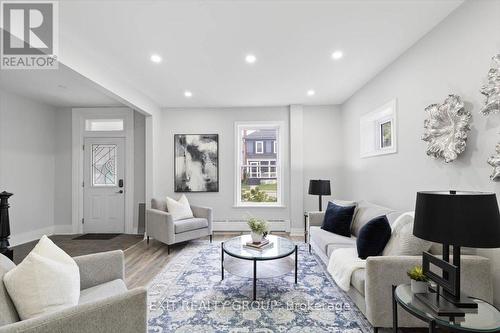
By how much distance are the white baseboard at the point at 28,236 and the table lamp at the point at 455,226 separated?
5.79 meters

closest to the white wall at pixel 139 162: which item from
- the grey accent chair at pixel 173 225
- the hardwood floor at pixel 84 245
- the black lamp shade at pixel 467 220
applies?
the hardwood floor at pixel 84 245

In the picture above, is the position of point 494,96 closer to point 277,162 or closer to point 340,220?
point 340,220

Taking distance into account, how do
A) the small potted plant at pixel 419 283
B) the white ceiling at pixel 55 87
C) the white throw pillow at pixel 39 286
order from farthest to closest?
the white ceiling at pixel 55 87, the small potted plant at pixel 419 283, the white throw pillow at pixel 39 286

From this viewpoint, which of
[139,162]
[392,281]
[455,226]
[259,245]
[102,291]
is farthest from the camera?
[139,162]

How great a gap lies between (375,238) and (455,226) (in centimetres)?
105

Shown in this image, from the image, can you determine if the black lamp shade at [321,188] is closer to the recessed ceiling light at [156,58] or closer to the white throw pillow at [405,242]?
the white throw pillow at [405,242]

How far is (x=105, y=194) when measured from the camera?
512cm

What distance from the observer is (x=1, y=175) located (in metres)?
4.07

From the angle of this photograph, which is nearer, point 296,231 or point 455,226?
point 455,226

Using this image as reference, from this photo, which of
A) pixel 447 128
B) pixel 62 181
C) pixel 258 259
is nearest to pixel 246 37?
pixel 447 128

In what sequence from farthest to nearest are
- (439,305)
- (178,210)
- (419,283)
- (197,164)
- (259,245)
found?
(197,164), (178,210), (259,245), (419,283), (439,305)

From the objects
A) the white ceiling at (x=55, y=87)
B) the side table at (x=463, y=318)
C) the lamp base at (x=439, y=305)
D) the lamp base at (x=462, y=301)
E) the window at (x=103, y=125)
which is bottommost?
the side table at (x=463, y=318)

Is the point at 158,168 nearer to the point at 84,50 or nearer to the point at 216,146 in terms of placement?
the point at 216,146

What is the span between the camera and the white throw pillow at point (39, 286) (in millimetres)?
1238
